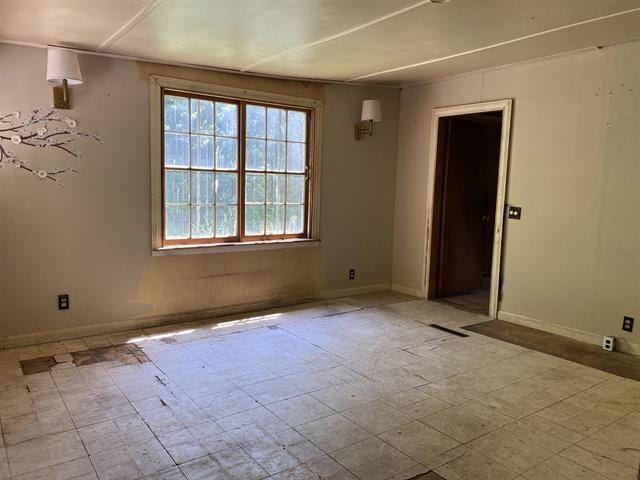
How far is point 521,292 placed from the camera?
4.57 meters

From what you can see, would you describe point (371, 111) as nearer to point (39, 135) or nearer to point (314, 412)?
point (39, 135)

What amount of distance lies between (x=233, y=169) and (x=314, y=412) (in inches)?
106

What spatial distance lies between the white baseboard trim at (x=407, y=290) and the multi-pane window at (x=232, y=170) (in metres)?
1.42

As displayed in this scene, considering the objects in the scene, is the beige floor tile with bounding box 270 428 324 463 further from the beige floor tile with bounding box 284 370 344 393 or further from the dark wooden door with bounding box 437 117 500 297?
the dark wooden door with bounding box 437 117 500 297

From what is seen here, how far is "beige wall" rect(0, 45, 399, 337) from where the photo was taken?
368 cm

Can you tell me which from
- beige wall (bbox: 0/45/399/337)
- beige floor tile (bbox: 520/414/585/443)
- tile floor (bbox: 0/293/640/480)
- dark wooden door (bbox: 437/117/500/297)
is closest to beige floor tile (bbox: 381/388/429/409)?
tile floor (bbox: 0/293/640/480)

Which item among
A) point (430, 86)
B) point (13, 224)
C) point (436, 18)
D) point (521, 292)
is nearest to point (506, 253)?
point (521, 292)

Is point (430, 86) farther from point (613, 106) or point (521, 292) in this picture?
point (521, 292)

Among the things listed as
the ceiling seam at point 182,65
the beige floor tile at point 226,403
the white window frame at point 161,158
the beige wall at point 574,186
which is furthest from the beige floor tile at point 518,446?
the ceiling seam at point 182,65

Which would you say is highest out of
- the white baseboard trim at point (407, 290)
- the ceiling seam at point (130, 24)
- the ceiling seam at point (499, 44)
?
the ceiling seam at point (499, 44)

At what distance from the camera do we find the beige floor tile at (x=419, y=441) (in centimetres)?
239

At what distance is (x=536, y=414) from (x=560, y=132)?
2548mm

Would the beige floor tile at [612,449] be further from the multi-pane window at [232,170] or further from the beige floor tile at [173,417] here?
the multi-pane window at [232,170]

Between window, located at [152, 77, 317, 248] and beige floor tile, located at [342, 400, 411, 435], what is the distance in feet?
7.87
